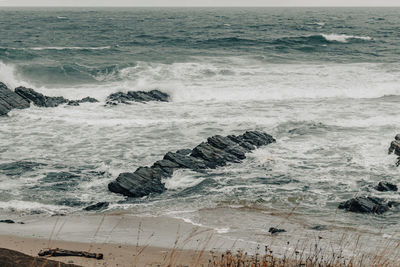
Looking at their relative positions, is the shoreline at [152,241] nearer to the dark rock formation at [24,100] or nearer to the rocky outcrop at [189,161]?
the rocky outcrop at [189,161]

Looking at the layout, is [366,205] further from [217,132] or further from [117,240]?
[217,132]

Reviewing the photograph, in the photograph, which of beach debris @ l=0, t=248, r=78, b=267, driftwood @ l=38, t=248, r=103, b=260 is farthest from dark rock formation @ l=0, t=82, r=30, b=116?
beach debris @ l=0, t=248, r=78, b=267

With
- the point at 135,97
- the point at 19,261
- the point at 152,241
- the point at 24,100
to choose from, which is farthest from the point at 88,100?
the point at 19,261

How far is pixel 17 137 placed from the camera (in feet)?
58.5

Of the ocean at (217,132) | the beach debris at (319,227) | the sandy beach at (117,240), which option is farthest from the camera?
the ocean at (217,132)

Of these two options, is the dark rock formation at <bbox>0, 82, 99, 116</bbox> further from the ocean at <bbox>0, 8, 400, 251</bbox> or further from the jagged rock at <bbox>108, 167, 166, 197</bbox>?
the jagged rock at <bbox>108, 167, 166, 197</bbox>

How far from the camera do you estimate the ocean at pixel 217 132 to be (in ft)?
37.3

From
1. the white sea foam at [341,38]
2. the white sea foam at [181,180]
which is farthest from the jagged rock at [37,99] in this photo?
the white sea foam at [341,38]

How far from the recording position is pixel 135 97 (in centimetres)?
2502

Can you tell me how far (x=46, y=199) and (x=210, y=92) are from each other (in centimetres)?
1708

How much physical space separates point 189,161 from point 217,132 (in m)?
4.60

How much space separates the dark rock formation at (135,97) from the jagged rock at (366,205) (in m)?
15.6

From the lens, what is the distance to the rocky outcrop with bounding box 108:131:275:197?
12.3 metres

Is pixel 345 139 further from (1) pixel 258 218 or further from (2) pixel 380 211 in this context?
(1) pixel 258 218
